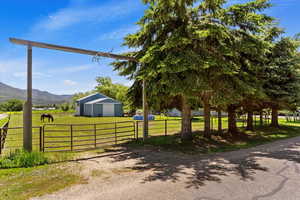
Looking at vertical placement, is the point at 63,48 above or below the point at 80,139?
above

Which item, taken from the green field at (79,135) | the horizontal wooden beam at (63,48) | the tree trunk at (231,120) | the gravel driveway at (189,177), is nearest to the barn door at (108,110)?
the green field at (79,135)

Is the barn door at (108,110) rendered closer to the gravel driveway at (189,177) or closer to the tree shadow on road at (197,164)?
the tree shadow on road at (197,164)

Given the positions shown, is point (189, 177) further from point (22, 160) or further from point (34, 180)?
point (22, 160)

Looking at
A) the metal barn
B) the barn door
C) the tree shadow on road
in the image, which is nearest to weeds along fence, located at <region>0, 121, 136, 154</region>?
the tree shadow on road

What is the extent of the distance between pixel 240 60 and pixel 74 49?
7.60 meters

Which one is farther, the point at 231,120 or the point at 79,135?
the point at 231,120

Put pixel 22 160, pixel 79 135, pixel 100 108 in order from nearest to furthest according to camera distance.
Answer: pixel 22 160 < pixel 79 135 < pixel 100 108

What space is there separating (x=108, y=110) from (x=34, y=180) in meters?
26.1

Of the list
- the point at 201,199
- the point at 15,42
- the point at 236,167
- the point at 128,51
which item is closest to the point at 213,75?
the point at 236,167

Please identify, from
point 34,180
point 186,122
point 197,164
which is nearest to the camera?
point 34,180

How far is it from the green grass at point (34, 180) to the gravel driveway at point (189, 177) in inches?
13.7

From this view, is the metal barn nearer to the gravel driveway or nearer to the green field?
the green field

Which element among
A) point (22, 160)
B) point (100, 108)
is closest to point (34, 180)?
point (22, 160)

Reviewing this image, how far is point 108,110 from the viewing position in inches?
1184
